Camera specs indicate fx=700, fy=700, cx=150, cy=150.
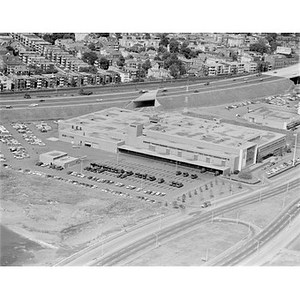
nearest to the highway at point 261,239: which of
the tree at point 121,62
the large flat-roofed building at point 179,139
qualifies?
the large flat-roofed building at point 179,139

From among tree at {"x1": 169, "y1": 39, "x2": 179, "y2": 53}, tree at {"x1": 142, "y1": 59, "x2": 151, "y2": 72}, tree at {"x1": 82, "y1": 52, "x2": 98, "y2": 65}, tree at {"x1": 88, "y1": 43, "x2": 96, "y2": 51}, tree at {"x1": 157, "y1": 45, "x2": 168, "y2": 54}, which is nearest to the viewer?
tree at {"x1": 142, "y1": 59, "x2": 151, "y2": 72}

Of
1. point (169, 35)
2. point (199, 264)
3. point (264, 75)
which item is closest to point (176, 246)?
point (199, 264)

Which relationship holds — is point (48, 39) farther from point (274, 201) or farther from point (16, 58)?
point (274, 201)

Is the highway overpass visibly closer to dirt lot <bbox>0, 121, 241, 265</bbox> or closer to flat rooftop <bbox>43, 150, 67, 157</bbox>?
dirt lot <bbox>0, 121, 241, 265</bbox>

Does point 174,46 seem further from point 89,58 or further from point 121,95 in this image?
point 121,95

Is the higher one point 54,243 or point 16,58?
point 16,58

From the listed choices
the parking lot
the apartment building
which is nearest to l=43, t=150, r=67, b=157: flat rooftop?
the parking lot
